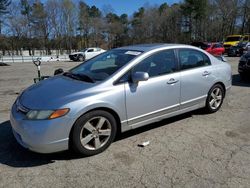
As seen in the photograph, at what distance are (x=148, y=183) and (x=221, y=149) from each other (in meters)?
1.37

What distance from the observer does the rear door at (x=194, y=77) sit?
14.1 feet

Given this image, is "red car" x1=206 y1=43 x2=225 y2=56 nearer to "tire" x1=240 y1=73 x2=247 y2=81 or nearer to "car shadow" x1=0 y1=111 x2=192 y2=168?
"tire" x1=240 y1=73 x2=247 y2=81

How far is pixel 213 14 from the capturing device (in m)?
49.4

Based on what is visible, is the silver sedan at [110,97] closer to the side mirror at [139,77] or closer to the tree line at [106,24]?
the side mirror at [139,77]

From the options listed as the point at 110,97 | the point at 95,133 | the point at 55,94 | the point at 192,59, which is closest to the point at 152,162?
the point at 95,133

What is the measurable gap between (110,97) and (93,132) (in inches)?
21.2

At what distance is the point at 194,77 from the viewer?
4418 millimetres

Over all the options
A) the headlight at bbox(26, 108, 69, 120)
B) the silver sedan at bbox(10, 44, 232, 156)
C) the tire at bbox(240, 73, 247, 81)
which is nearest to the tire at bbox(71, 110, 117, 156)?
the silver sedan at bbox(10, 44, 232, 156)

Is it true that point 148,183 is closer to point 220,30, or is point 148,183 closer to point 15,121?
point 15,121

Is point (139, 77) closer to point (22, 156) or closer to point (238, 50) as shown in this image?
point (22, 156)

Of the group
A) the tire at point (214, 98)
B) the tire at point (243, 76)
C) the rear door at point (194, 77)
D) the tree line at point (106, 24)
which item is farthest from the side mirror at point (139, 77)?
the tree line at point (106, 24)

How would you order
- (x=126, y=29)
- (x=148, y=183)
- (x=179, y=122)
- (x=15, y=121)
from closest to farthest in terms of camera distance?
(x=148, y=183) → (x=15, y=121) → (x=179, y=122) → (x=126, y=29)

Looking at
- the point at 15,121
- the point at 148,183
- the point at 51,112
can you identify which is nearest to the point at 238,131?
the point at 148,183

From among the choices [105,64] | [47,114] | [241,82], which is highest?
[105,64]
